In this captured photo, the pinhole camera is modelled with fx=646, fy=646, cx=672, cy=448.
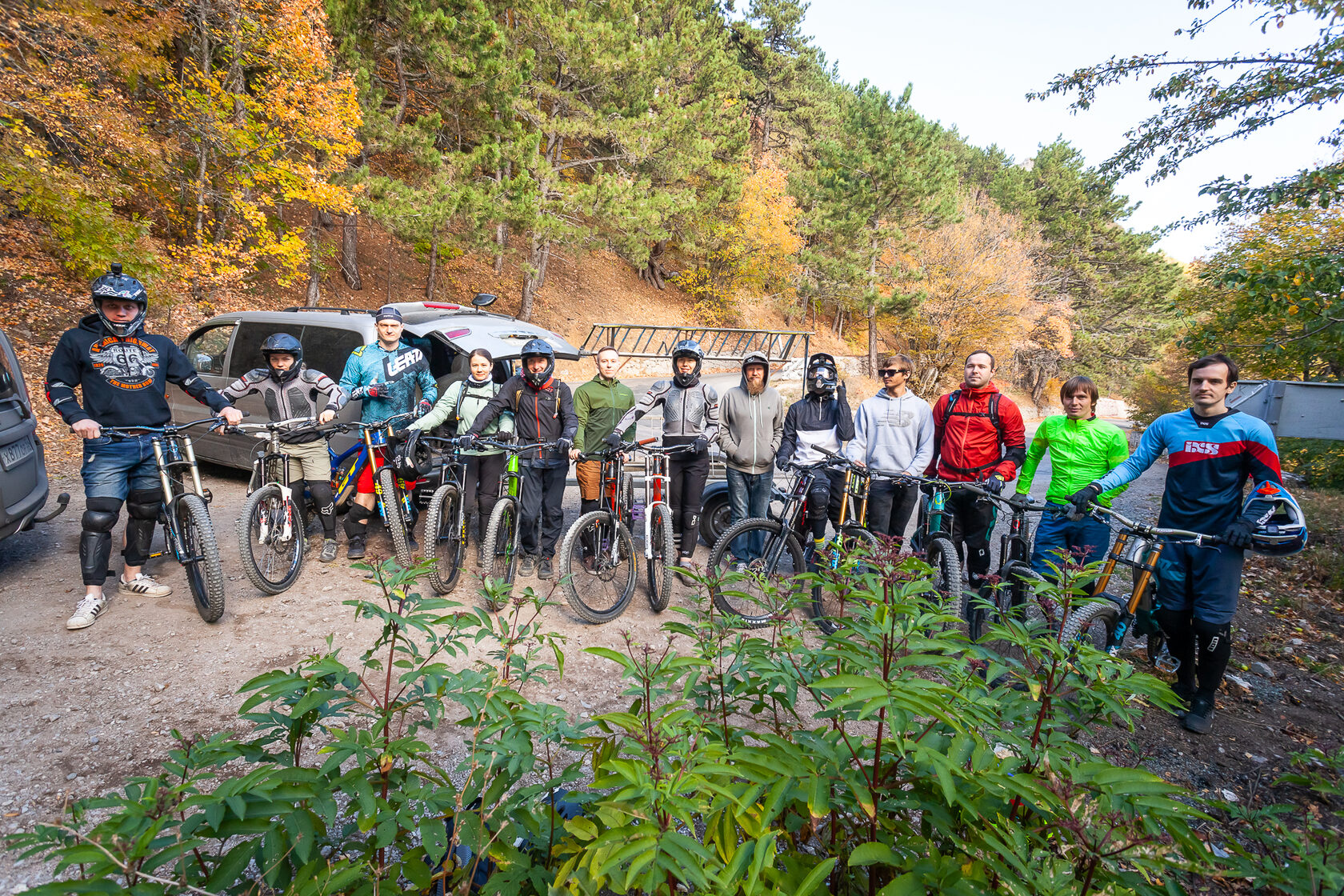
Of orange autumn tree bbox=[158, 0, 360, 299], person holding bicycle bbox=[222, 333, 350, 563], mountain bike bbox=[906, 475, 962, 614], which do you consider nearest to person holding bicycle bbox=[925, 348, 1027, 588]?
mountain bike bbox=[906, 475, 962, 614]

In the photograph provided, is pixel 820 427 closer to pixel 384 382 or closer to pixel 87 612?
pixel 384 382

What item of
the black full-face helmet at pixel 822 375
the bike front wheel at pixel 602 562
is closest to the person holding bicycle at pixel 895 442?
the black full-face helmet at pixel 822 375

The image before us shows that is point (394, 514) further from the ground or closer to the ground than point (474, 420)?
closer to the ground

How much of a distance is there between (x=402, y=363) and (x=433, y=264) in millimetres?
16558

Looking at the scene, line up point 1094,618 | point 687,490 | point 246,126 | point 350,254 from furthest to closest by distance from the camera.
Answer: point 350,254 → point 246,126 → point 687,490 → point 1094,618

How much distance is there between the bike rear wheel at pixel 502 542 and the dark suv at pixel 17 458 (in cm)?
321

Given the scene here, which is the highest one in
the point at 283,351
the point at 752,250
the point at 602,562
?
the point at 752,250

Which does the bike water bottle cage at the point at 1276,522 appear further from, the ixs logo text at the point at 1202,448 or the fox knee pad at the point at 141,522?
the fox knee pad at the point at 141,522

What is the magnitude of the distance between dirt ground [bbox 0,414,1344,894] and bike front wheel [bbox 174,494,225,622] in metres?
0.18

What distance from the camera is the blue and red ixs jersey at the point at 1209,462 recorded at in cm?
362

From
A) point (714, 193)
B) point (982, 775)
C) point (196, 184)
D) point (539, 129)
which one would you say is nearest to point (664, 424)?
point (982, 775)

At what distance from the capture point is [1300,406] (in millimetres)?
4836

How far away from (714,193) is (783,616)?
87.8 feet

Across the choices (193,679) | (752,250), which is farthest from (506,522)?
(752,250)
